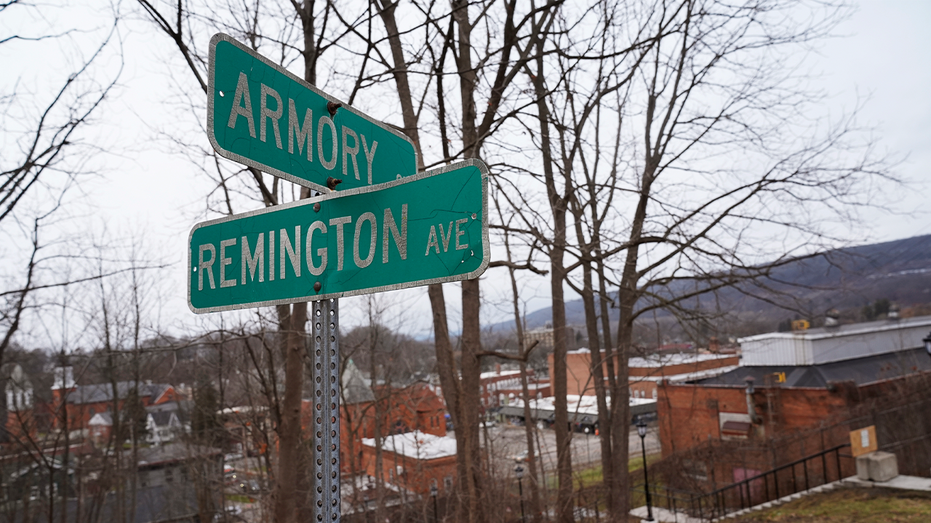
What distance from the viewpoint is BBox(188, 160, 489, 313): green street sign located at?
142 cm

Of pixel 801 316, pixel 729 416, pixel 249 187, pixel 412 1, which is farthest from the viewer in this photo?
pixel 729 416

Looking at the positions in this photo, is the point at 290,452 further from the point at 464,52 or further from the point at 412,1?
the point at 464,52

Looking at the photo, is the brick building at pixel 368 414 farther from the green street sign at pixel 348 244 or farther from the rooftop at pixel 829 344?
the green street sign at pixel 348 244

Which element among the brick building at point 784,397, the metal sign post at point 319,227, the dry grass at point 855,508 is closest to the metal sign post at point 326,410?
the metal sign post at point 319,227

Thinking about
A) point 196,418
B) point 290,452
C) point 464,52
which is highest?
point 464,52

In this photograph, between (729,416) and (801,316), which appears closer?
(801,316)

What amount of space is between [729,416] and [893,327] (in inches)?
649

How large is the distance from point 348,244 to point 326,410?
1.50ft

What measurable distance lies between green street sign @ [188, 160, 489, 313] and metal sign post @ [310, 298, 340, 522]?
8 centimetres

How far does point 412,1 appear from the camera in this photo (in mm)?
4609

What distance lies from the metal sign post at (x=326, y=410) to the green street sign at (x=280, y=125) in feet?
1.36

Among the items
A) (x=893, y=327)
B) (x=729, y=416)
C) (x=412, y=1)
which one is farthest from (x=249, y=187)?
(x=893, y=327)

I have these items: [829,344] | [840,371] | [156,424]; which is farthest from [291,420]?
[156,424]

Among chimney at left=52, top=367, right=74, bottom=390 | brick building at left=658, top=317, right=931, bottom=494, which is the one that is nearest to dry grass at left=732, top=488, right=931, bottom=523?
brick building at left=658, top=317, right=931, bottom=494
